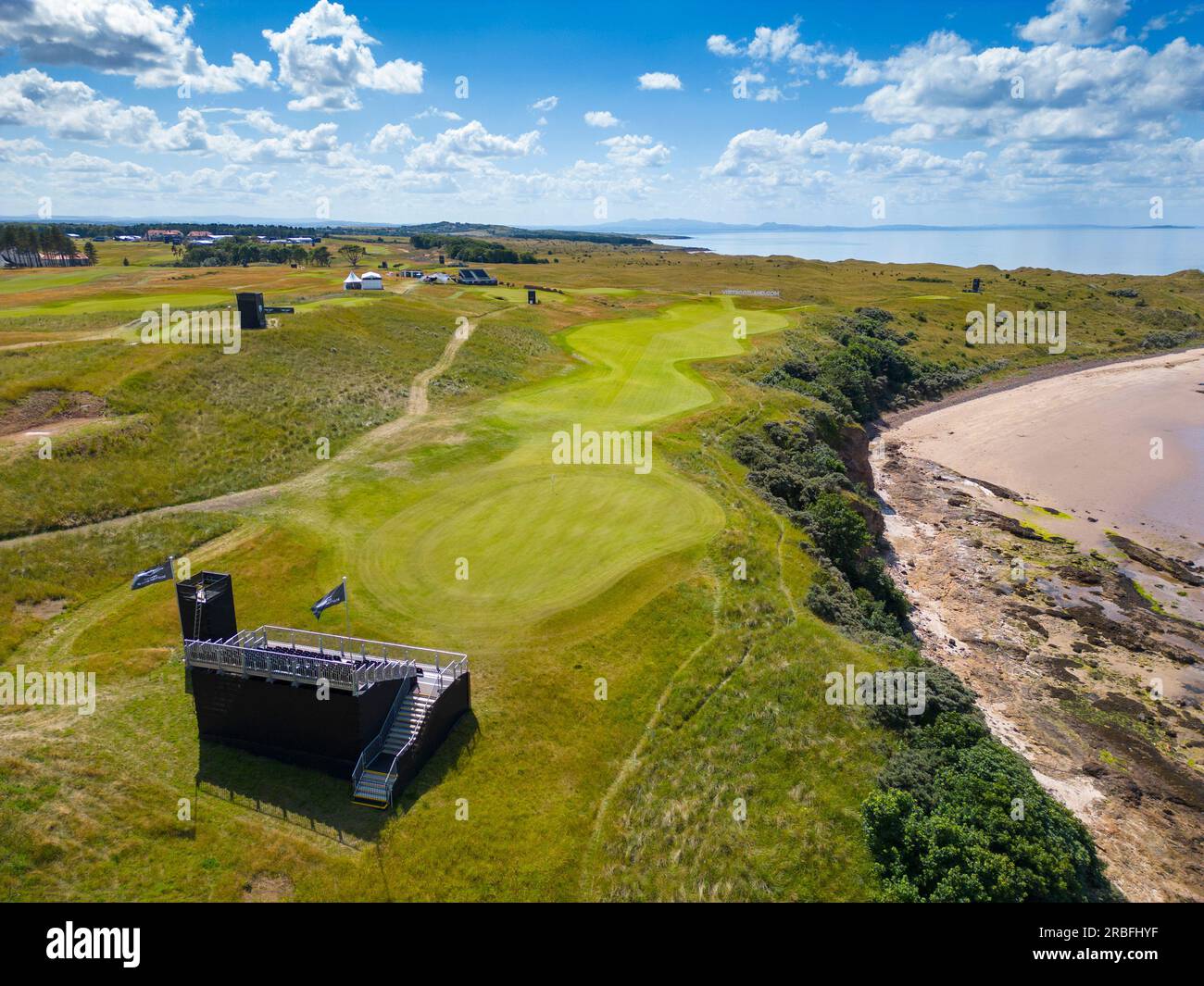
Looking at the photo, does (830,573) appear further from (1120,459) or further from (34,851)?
(1120,459)

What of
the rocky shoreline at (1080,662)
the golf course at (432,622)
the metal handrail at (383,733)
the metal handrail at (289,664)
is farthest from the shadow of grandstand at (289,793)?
the rocky shoreline at (1080,662)

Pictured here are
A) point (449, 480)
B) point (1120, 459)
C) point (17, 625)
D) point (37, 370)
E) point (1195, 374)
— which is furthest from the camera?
point (1195, 374)

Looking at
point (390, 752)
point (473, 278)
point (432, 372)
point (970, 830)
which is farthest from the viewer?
point (473, 278)

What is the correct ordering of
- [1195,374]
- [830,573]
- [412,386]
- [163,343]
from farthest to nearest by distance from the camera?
[1195,374], [412,386], [163,343], [830,573]

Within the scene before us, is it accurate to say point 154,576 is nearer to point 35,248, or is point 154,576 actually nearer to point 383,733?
point 383,733

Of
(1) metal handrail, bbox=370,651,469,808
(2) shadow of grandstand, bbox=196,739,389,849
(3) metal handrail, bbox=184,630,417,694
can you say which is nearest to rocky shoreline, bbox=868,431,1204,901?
(1) metal handrail, bbox=370,651,469,808

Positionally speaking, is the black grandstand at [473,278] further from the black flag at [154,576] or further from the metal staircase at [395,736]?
the metal staircase at [395,736]

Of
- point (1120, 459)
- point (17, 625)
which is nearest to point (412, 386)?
point (17, 625)

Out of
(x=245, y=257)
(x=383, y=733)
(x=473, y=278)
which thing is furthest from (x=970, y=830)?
(x=245, y=257)
